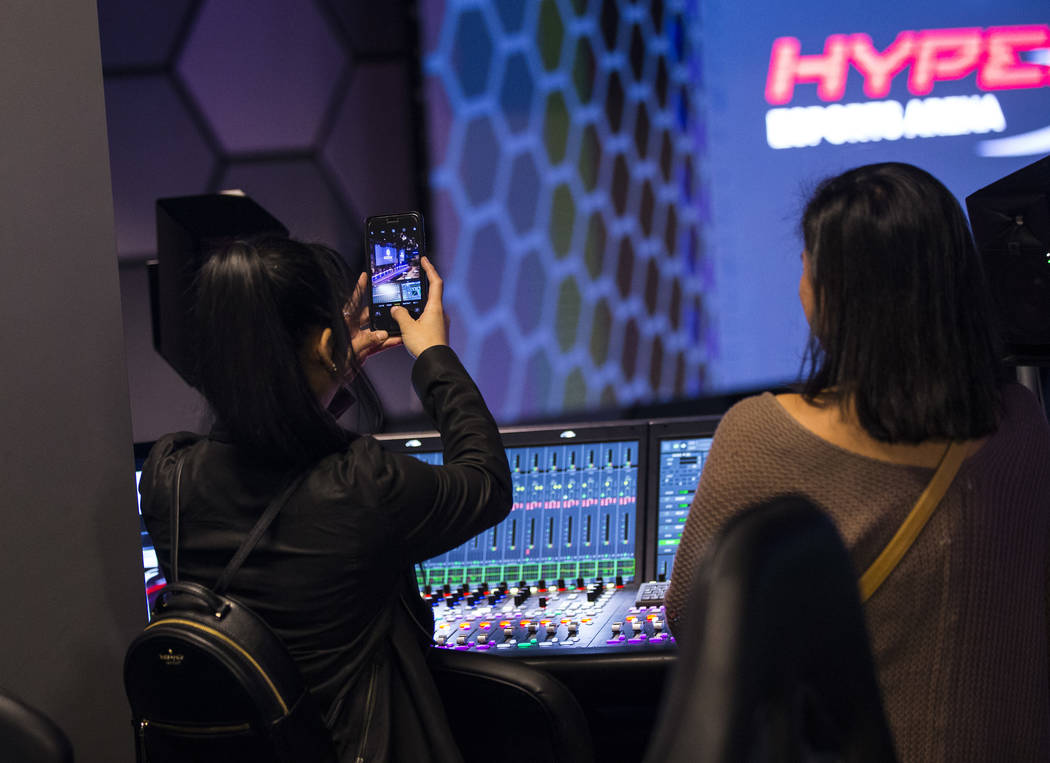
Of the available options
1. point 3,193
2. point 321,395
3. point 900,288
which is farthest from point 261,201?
point 900,288

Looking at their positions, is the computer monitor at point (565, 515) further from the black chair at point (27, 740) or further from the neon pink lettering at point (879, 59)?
the neon pink lettering at point (879, 59)

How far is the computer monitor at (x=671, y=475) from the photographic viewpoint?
7.04ft

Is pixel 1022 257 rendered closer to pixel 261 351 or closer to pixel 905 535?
pixel 905 535

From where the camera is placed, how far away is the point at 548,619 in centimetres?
188

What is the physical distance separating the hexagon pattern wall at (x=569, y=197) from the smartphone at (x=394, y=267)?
1149mm

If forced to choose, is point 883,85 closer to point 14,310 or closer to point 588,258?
point 588,258

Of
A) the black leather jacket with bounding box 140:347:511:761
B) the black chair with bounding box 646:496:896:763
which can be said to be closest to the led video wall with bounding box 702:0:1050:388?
the black leather jacket with bounding box 140:347:511:761

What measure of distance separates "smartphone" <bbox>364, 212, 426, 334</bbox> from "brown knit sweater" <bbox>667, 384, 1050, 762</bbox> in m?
0.85

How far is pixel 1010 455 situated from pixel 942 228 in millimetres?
274

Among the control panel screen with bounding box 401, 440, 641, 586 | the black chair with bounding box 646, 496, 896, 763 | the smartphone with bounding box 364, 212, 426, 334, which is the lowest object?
the control panel screen with bounding box 401, 440, 641, 586

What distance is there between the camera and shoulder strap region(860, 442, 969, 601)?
0.97 m

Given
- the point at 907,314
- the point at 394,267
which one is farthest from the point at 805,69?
the point at 907,314

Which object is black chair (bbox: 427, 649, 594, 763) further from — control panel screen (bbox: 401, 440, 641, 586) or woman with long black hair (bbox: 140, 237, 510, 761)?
control panel screen (bbox: 401, 440, 641, 586)

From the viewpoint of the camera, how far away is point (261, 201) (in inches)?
114
